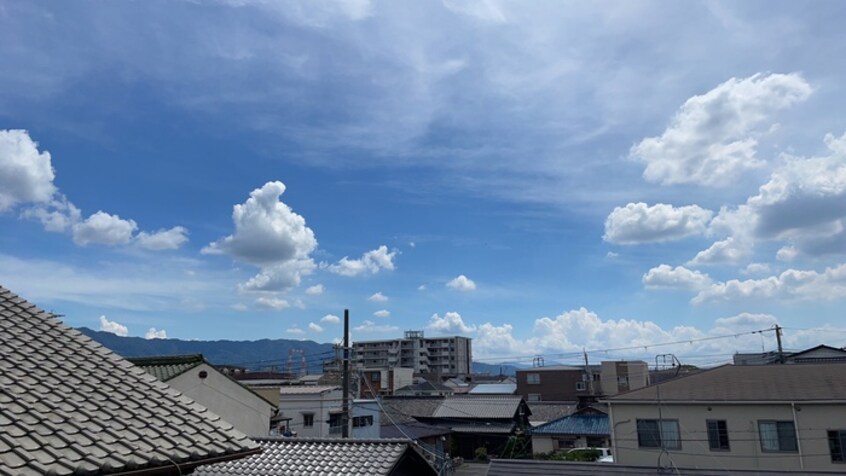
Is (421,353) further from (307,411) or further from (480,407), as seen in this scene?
(307,411)

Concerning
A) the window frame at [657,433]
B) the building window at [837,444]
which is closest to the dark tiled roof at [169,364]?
the window frame at [657,433]

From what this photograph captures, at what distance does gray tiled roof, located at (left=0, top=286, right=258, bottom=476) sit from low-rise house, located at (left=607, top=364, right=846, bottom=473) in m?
21.3

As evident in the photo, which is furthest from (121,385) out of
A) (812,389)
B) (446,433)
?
(446,433)

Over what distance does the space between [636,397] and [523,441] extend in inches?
794

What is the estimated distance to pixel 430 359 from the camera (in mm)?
128500

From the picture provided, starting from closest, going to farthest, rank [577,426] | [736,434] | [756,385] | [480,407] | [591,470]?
[591,470] → [736,434] → [756,385] → [577,426] → [480,407]

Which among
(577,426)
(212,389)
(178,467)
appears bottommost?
(577,426)

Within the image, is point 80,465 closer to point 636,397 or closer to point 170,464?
point 170,464

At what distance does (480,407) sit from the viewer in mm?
49312

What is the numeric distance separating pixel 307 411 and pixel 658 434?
2291 centimetres

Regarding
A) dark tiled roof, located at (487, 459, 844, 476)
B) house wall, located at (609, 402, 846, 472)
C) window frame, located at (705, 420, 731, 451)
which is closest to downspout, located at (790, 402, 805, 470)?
house wall, located at (609, 402, 846, 472)

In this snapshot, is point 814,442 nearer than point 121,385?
No

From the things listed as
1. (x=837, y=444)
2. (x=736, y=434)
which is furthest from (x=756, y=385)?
(x=837, y=444)

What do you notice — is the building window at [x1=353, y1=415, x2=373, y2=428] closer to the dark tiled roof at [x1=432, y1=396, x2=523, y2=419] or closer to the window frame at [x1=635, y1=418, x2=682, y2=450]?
the dark tiled roof at [x1=432, y1=396, x2=523, y2=419]
